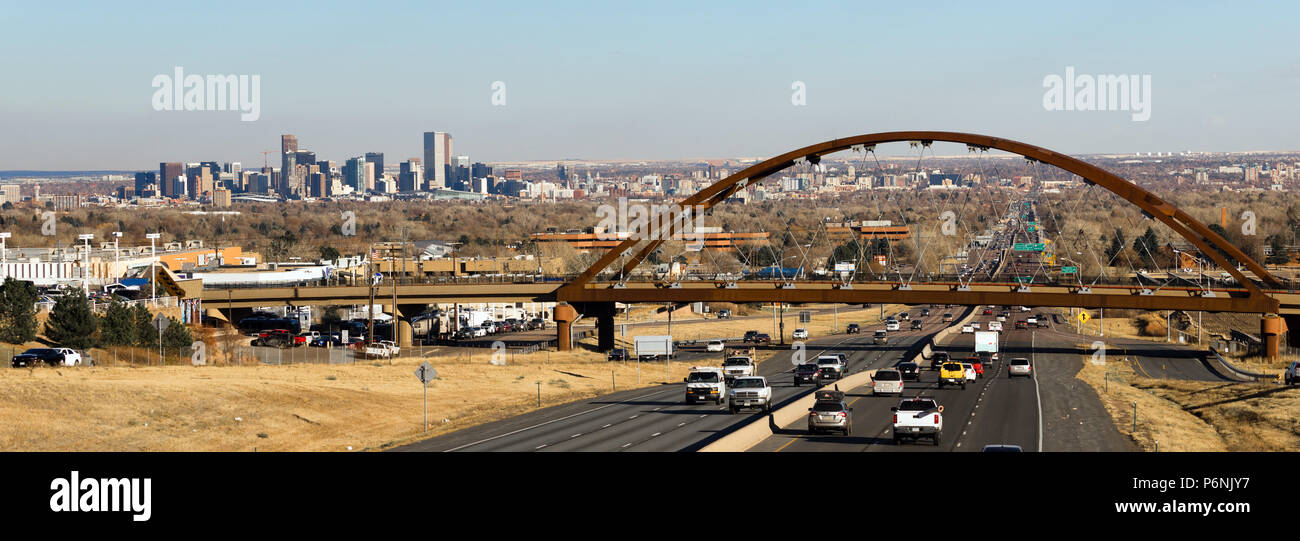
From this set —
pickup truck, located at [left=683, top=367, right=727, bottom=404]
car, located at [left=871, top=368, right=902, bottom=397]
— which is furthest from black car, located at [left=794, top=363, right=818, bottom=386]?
pickup truck, located at [left=683, top=367, right=727, bottom=404]

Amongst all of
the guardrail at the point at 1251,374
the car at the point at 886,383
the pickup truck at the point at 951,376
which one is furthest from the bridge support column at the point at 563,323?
the guardrail at the point at 1251,374

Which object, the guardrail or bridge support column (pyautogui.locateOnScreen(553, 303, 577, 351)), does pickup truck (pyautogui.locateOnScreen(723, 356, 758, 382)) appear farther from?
bridge support column (pyautogui.locateOnScreen(553, 303, 577, 351))

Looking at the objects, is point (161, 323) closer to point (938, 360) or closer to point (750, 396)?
point (750, 396)

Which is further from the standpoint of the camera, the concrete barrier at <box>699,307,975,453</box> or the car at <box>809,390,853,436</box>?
the car at <box>809,390,853,436</box>

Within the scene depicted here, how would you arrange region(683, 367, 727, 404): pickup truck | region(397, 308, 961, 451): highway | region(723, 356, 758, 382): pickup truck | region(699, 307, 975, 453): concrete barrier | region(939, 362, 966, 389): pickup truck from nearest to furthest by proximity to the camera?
region(699, 307, 975, 453): concrete barrier → region(397, 308, 961, 451): highway → region(683, 367, 727, 404): pickup truck → region(939, 362, 966, 389): pickup truck → region(723, 356, 758, 382): pickup truck

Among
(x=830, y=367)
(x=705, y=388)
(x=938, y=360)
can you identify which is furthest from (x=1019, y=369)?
(x=705, y=388)
